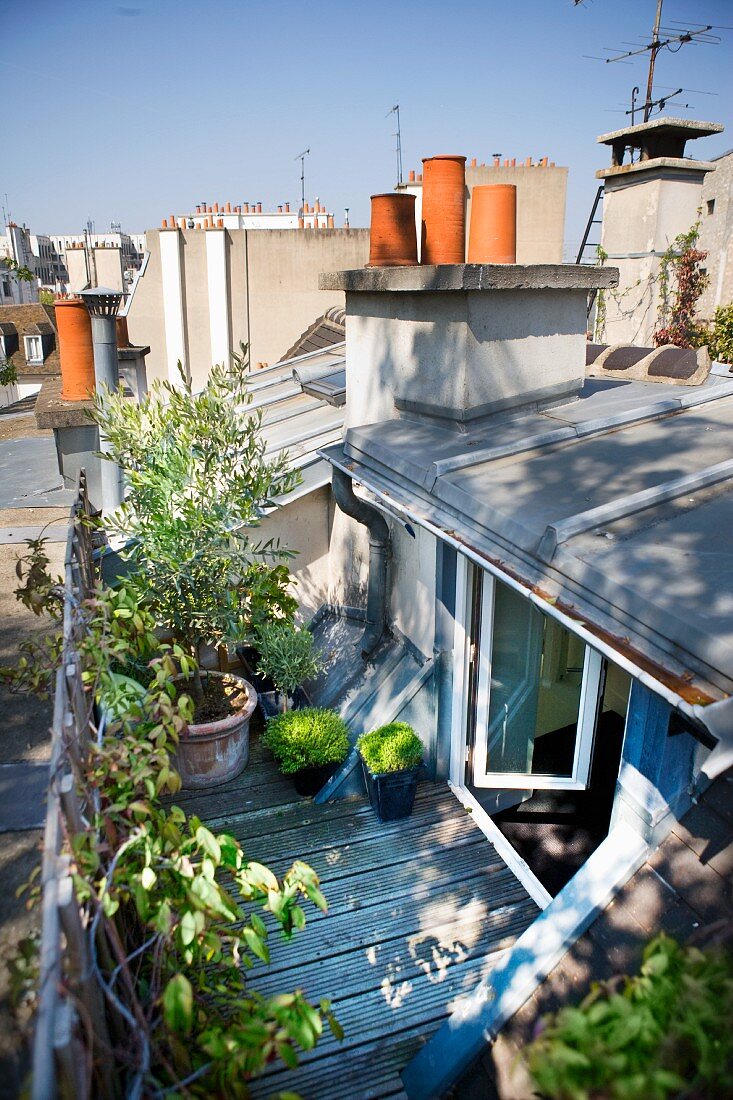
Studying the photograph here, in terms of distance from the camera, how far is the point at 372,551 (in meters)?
6.29

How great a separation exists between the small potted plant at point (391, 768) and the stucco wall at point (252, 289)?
1715 centimetres

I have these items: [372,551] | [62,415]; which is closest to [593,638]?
[372,551]

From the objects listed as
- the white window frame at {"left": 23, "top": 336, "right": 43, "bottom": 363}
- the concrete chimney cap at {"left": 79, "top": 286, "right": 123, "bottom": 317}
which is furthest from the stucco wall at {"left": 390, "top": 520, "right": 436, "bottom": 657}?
the white window frame at {"left": 23, "top": 336, "right": 43, "bottom": 363}

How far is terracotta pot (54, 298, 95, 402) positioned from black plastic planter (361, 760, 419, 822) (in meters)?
5.41

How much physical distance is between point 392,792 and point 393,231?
13.6ft

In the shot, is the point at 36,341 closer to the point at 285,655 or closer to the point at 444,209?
the point at 285,655

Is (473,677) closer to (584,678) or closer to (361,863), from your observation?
(584,678)

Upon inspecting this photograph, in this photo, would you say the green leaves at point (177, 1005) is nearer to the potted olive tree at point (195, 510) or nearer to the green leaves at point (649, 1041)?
the green leaves at point (649, 1041)

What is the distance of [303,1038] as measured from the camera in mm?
2111

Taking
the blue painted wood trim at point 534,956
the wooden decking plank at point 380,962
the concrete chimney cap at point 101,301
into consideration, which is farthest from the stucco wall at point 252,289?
the blue painted wood trim at point 534,956

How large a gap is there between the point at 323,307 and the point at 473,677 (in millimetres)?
17721

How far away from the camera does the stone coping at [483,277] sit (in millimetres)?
4688

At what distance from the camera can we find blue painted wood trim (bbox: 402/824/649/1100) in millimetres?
3006

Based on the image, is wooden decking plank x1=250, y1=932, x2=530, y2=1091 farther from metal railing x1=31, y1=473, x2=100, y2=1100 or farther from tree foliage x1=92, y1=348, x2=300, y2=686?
tree foliage x1=92, y1=348, x2=300, y2=686
